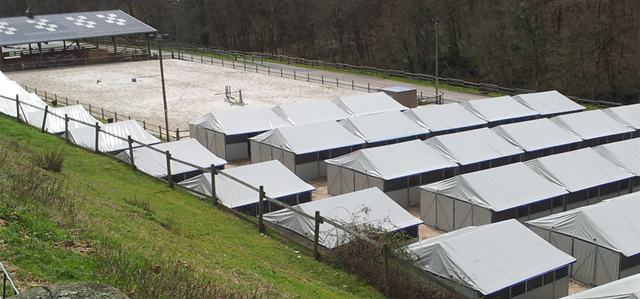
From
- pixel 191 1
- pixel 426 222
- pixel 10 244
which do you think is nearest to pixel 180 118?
pixel 426 222

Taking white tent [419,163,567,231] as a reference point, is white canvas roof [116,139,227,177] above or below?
above

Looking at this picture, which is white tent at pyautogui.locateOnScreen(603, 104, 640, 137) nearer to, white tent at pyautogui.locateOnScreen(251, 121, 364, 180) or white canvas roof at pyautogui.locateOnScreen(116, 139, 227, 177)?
white tent at pyautogui.locateOnScreen(251, 121, 364, 180)

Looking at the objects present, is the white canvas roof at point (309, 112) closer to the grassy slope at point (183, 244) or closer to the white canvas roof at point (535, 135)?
the white canvas roof at point (535, 135)

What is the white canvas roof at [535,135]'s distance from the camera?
26891mm

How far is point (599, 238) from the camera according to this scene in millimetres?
16984

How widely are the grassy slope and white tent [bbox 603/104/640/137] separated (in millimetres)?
23018

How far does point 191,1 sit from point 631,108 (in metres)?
74.2

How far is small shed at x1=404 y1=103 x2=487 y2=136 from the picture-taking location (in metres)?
30.4

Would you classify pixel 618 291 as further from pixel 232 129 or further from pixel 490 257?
pixel 232 129

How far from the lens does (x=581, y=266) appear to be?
1733 cm

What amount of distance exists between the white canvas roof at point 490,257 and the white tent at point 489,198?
12.9 ft

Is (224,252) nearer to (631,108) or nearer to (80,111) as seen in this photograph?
(80,111)

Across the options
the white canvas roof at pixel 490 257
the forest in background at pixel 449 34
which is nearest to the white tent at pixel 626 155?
the white canvas roof at pixel 490 257

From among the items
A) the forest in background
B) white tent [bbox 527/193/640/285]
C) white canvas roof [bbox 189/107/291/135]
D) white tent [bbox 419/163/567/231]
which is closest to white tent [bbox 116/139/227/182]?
white canvas roof [bbox 189/107/291/135]
